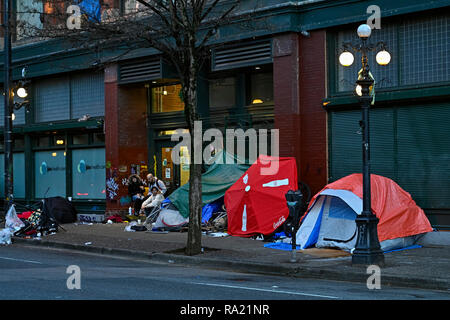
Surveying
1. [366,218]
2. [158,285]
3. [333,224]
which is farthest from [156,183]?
[158,285]

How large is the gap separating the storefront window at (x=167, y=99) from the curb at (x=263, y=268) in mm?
7128

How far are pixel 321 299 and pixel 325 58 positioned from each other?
34.1 ft

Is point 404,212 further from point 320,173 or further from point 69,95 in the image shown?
point 69,95

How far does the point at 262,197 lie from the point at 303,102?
10.1 ft

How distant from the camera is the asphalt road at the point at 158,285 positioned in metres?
9.81

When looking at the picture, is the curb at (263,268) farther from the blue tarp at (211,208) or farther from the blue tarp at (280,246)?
the blue tarp at (211,208)

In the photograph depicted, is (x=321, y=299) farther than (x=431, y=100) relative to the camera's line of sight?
No

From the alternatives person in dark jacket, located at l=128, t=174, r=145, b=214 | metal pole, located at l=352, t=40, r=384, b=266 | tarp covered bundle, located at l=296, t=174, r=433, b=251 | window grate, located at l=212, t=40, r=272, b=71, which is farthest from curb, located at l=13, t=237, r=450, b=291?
window grate, located at l=212, t=40, r=272, b=71

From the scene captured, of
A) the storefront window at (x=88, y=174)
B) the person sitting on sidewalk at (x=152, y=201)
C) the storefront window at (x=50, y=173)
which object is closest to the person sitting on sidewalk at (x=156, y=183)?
the person sitting on sidewalk at (x=152, y=201)

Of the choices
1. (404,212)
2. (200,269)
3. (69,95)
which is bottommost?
(200,269)

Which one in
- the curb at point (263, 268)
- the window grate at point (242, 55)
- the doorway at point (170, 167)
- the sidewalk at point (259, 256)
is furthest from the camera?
the doorway at point (170, 167)

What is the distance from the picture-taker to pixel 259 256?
15094 mm
